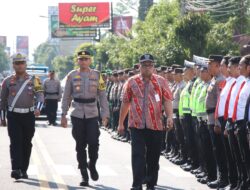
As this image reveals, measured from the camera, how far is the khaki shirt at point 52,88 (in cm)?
3275

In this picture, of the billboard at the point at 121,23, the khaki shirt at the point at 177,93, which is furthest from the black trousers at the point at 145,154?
the billboard at the point at 121,23

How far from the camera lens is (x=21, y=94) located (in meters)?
14.8

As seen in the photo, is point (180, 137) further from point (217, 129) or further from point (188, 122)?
point (217, 129)

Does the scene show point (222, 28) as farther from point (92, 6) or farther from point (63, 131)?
point (92, 6)

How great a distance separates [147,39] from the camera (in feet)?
129

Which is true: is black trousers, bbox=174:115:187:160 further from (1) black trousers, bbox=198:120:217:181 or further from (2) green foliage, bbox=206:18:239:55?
(2) green foliage, bbox=206:18:239:55

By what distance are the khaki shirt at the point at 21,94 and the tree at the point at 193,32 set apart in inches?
664

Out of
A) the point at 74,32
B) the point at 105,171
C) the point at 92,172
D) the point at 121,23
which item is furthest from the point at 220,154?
the point at 121,23

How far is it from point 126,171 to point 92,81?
2.68 m

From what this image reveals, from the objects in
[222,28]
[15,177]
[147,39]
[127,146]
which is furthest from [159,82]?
[147,39]

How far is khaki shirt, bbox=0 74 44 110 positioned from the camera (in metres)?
14.8

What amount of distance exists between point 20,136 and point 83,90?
1.51 meters

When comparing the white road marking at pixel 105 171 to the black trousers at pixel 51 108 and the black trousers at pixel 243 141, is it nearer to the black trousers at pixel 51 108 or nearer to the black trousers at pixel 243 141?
the black trousers at pixel 243 141

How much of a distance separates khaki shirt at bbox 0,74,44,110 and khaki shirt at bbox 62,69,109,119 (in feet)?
2.54
